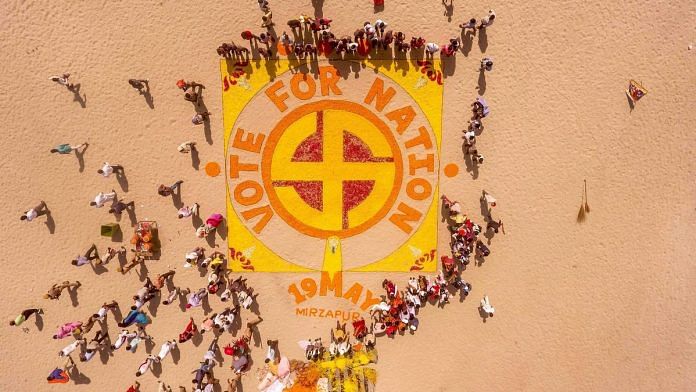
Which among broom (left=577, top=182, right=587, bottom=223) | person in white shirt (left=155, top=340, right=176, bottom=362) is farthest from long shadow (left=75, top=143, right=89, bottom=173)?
broom (left=577, top=182, right=587, bottom=223)

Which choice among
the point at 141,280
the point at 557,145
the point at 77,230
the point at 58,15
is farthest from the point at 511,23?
the point at 77,230

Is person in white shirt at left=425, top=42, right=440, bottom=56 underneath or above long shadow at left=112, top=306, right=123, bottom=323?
above

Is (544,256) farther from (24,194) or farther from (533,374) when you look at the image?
(24,194)

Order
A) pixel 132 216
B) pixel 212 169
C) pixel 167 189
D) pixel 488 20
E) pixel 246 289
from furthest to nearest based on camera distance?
pixel 246 289 < pixel 132 216 < pixel 212 169 < pixel 167 189 < pixel 488 20

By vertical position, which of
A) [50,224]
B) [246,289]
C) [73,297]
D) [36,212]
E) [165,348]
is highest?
[36,212]

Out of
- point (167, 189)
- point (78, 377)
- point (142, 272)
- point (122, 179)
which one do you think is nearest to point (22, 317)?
point (78, 377)

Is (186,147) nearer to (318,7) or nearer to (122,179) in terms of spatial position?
(122,179)

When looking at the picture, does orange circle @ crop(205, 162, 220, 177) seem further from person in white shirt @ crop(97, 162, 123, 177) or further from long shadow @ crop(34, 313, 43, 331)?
long shadow @ crop(34, 313, 43, 331)
